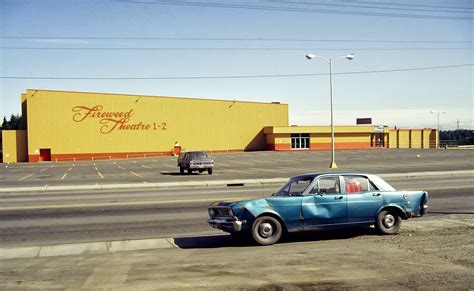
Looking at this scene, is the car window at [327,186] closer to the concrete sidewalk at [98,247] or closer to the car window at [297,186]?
the car window at [297,186]

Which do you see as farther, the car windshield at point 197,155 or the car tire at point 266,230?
the car windshield at point 197,155

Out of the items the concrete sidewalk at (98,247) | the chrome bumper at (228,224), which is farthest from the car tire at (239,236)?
the concrete sidewalk at (98,247)

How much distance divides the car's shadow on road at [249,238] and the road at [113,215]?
0.77m

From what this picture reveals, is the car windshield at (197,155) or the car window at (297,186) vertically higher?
the car windshield at (197,155)

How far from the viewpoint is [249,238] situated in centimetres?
1010

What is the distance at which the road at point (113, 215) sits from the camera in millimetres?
11875

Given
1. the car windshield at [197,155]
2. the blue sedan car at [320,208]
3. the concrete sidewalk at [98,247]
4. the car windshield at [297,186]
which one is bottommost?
the concrete sidewalk at [98,247]

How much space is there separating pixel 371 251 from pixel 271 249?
73.4 inches

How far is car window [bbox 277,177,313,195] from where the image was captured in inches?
409

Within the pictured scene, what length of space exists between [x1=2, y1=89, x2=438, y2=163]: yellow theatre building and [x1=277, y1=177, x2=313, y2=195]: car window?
193 feet

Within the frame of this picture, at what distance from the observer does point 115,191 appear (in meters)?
23.8

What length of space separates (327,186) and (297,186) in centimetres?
64

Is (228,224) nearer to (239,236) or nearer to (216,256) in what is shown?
(239,236)

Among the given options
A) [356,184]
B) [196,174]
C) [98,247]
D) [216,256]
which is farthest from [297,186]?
[196,174]
